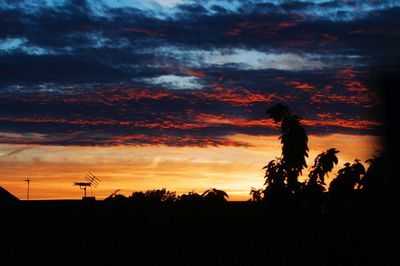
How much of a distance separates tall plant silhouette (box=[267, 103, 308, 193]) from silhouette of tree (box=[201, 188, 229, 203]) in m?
1.04

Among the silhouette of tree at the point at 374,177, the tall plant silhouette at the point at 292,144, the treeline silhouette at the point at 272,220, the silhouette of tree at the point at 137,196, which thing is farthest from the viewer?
the silhouette of tree at the point at 137,196

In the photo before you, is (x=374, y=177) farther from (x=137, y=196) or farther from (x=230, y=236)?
(x=137, y=196)

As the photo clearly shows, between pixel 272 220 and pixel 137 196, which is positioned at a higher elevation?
pixel 137 196

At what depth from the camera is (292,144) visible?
277 inches

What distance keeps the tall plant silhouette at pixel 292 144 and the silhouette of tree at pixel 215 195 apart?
3.42 ft

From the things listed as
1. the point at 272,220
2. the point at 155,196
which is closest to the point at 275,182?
the point at 272,220

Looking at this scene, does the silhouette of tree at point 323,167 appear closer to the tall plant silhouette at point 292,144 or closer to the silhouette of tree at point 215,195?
the tall plant silhouette at point 292,144

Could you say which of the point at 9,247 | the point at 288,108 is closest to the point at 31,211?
the point at 9,247

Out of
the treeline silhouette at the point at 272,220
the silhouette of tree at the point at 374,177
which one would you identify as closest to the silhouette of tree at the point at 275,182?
the treeline silhouette at the point at 272,220

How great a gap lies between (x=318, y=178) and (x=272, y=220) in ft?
2.45

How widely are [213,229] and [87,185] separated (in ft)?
68.4

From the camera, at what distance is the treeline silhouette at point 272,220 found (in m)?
6.27

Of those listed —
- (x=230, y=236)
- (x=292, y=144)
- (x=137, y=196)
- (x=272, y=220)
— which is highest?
(x=292, y=144)

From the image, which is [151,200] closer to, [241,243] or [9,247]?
[241,243]
